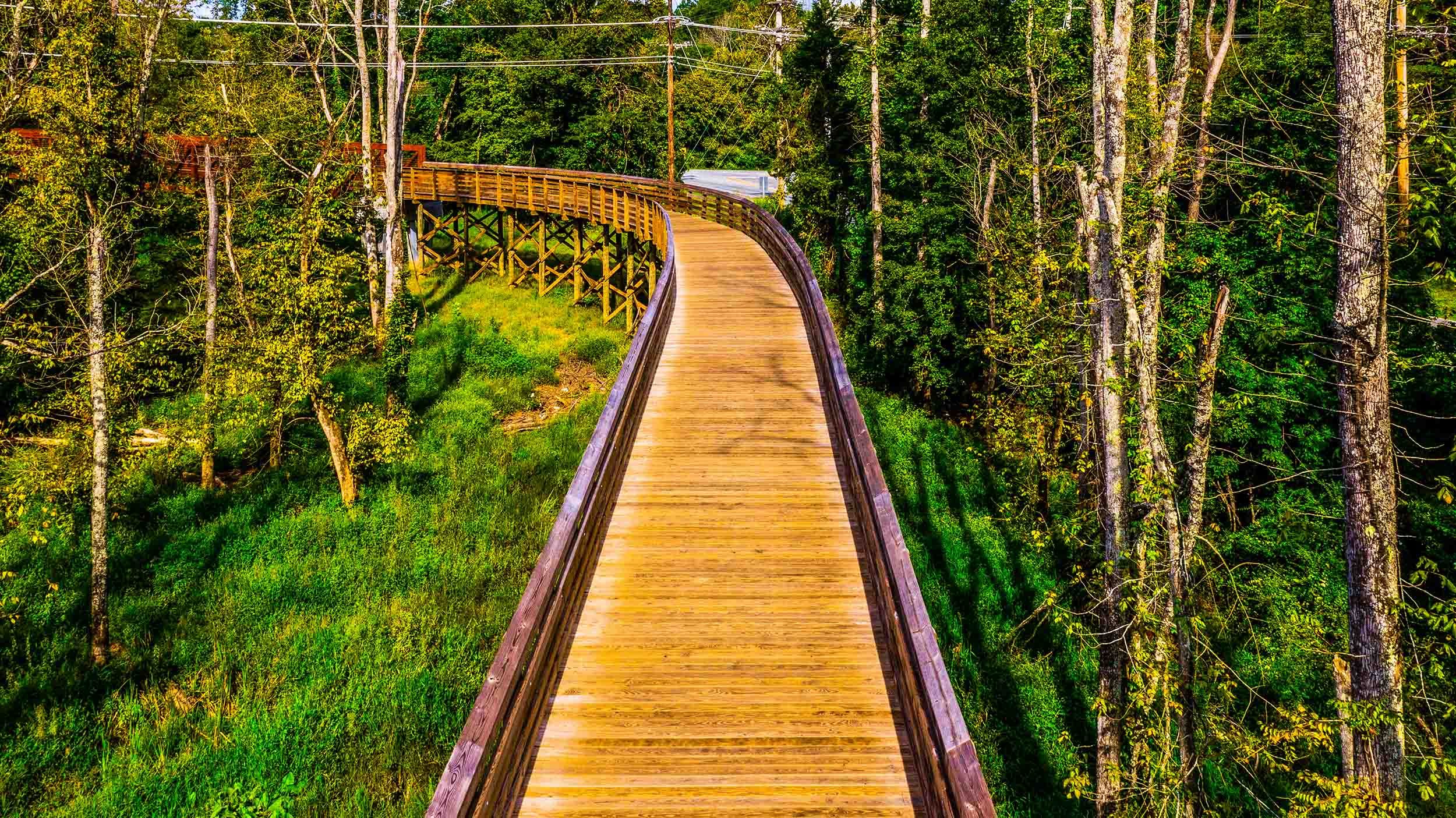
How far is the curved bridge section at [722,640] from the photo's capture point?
4.45 meters

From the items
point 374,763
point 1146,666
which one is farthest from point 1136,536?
point 374,763

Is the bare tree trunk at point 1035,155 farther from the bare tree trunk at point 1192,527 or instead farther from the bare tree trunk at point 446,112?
the bare tree trunk at point 446,112

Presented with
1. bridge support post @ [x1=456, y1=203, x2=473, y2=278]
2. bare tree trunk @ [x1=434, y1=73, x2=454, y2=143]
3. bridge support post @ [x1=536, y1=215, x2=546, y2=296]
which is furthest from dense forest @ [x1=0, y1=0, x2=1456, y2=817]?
bare tree trunk @ [x1=434, y1=73, x2=454, y2=143]

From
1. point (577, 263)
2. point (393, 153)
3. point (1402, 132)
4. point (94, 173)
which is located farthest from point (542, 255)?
point (1402, 132)

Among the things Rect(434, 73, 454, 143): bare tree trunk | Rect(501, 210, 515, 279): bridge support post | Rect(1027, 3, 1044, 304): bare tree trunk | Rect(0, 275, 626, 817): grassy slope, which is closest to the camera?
Rect(0, 275, 626, 817): grassy slope

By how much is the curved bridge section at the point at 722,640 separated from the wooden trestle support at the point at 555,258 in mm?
14977

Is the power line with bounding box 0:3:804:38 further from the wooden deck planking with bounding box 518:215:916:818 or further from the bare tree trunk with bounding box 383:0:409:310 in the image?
the wooden deck planking with bounding box 518:215:916:818

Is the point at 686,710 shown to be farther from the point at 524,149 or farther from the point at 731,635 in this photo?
the point at 524,149

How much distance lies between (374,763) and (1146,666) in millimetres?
8540

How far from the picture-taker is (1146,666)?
7.90 m

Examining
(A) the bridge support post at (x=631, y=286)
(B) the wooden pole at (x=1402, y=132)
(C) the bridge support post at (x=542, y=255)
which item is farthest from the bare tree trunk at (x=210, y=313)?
(B) the wooden pole at (x=1402, y=132)

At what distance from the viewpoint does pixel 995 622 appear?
14.6m

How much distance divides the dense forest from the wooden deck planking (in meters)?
3.32

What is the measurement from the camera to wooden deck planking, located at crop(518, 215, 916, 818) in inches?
181
